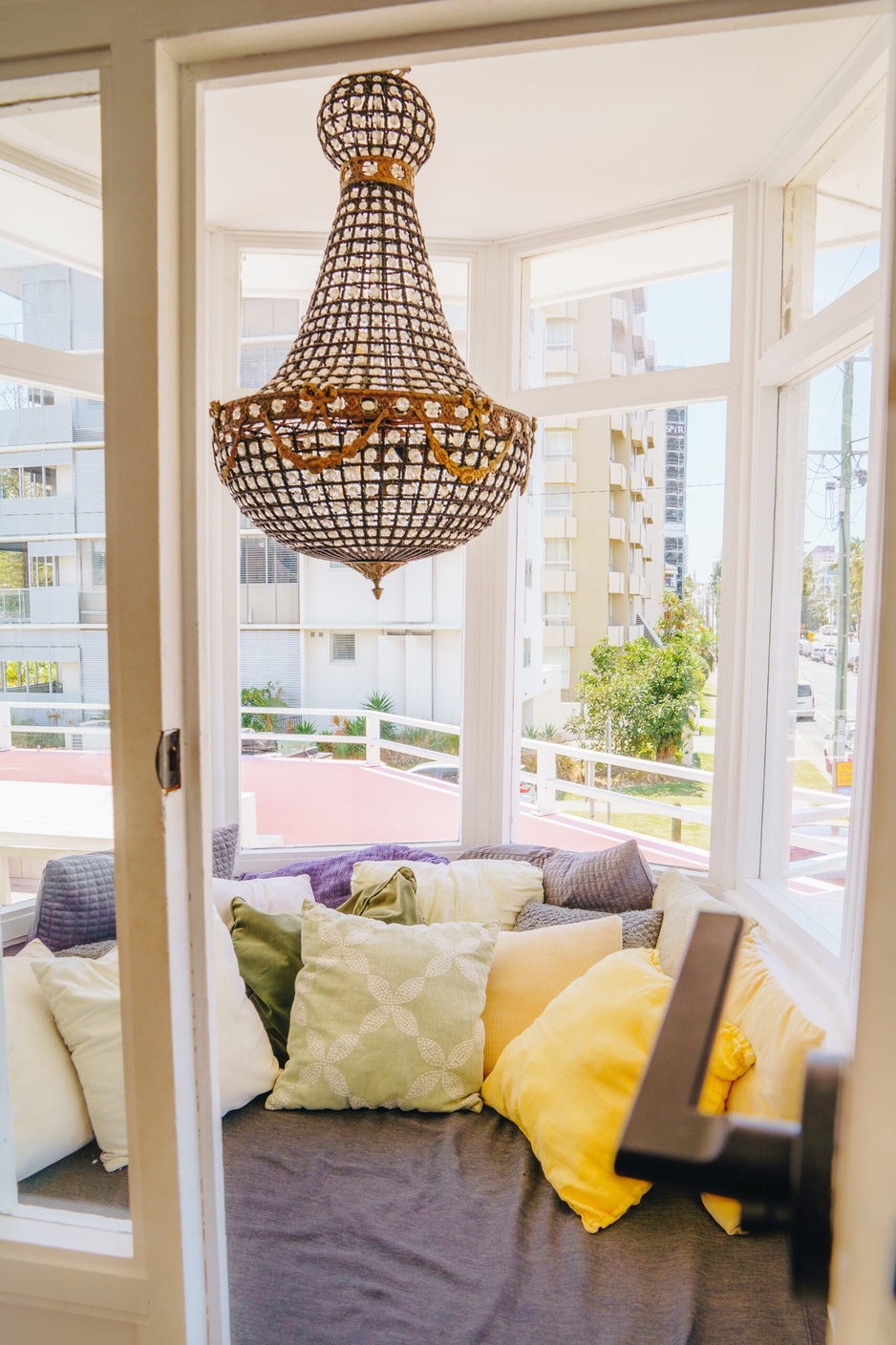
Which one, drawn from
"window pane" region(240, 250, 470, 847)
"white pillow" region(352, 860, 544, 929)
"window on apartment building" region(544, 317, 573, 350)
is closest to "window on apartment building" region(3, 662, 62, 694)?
"white pillow" region(352, 860, 544, 929)

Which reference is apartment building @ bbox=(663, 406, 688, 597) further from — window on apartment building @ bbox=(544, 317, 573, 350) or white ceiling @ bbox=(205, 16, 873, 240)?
white ceiling @ bbox=(205, 16, 873, 240)

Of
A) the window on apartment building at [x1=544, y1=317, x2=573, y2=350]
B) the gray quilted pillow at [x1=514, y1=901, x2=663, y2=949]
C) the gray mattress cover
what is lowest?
the gray mattress cover

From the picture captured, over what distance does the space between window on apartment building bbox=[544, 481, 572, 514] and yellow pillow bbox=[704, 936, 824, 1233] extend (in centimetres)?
143

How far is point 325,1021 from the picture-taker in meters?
1.82

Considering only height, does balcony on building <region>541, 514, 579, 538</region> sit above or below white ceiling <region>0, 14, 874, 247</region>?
below

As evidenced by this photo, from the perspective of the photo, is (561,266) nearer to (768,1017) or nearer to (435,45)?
(435,45)

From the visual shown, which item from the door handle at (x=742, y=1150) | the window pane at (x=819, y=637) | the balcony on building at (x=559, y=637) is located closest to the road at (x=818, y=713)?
the window pane at (x=819, y=637)

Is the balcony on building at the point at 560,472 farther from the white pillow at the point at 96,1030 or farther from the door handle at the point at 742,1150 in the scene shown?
the door handle at the point at 742,1150

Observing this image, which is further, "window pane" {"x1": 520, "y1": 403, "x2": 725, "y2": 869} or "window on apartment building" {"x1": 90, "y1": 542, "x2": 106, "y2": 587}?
"window pane" {"x1": 520, "y1": 403, "x2": 725, "y2": 869}

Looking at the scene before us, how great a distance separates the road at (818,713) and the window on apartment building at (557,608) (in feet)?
2.39

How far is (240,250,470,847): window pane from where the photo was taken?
2.68m

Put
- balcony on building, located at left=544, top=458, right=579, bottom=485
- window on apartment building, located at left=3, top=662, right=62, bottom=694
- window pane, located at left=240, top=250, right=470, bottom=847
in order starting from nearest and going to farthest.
Result: window on apartment building, located at left=3, top=662, right=62, bottom=694, balcony on building, located at left=544, top=458, right=579, bottom=485, window pane, located at left=240, top=250, right=470, bottom=847

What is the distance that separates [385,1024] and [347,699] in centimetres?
115

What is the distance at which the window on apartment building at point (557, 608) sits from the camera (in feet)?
8.51
